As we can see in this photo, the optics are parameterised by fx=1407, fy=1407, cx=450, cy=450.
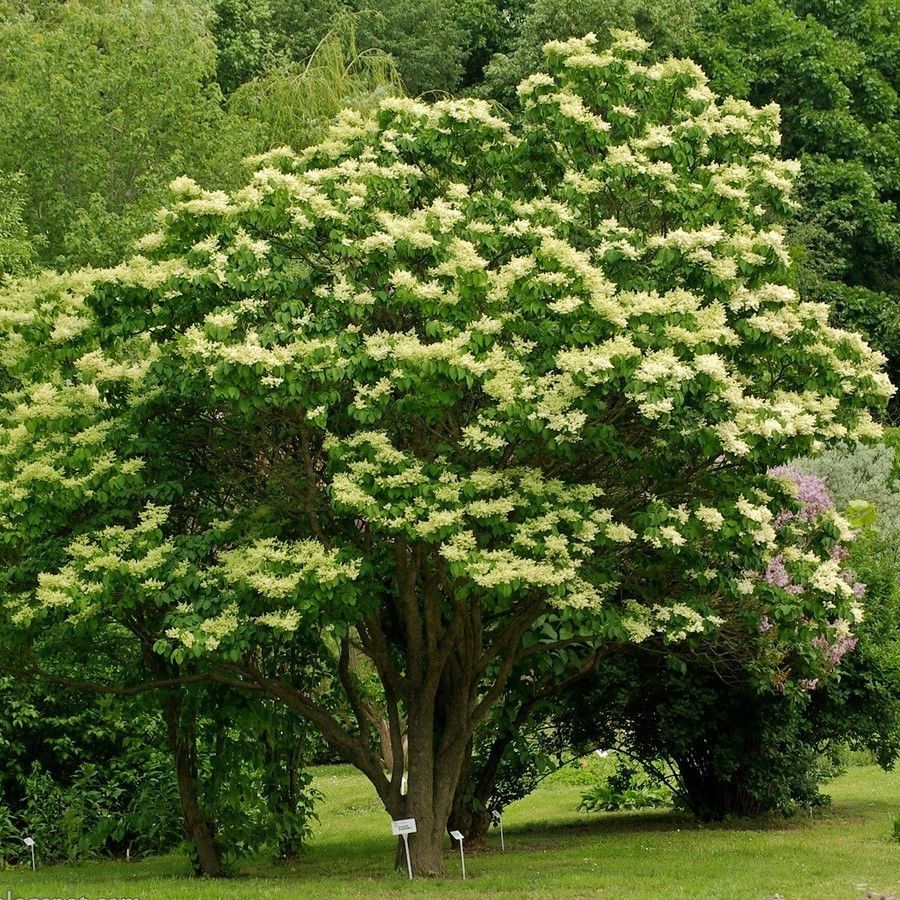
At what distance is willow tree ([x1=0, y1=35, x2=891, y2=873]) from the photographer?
35.7 ft

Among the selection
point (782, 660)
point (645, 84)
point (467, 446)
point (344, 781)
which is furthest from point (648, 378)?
point (344, 781)

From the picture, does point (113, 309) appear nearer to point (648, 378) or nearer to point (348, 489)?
point (348, 489)

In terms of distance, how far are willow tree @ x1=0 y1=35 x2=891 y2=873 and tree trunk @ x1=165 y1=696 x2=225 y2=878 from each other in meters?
1.97

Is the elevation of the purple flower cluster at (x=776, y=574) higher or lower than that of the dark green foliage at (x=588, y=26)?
lower

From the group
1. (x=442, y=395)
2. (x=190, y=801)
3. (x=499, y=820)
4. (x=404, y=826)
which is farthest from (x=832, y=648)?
(x=190, y=801)

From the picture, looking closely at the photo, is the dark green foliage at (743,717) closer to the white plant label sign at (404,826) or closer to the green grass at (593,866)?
the green grass at (593,866)

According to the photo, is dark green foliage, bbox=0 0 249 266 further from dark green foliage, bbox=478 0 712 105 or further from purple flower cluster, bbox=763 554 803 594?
purple flower cluster, bbox=763 554 803 594

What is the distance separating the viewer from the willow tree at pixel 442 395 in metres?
10.9

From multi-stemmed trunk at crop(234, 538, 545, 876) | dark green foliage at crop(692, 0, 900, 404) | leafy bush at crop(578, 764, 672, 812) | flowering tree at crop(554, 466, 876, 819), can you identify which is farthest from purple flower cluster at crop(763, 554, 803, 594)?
dark green foliage at crop(692, 0, 900, 404)

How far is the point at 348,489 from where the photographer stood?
11.0 m

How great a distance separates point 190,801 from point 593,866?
4.20 metres

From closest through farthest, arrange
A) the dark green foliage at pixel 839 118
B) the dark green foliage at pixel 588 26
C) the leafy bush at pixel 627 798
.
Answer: the leafy bush at pixel 627 798
the dark green foliage at pixel 839 118
the dark green foliage at pixel 588 26

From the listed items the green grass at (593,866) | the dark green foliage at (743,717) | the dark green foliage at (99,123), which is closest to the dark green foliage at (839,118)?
the dark green foliage at (99,123)

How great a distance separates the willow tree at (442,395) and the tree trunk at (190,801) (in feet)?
6.46
